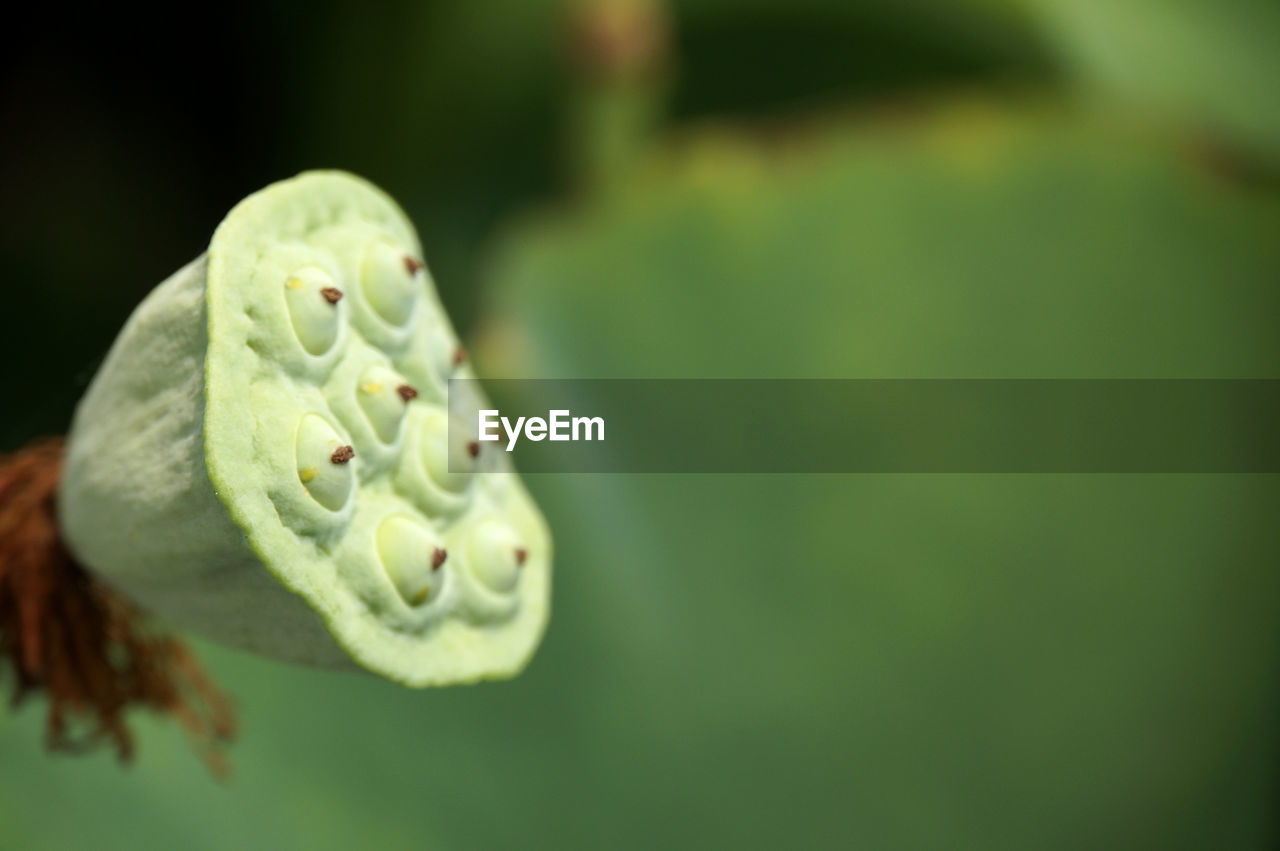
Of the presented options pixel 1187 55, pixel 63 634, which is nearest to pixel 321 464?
pixel 63 634

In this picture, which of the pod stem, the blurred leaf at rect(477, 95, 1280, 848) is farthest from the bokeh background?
the pod stem

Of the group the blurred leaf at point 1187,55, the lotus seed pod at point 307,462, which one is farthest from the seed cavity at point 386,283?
the blurred leaf at point 1187,55

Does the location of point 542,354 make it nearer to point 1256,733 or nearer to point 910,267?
point 910,267

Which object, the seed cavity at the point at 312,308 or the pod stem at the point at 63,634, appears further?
the pod stem at the point at 63,634

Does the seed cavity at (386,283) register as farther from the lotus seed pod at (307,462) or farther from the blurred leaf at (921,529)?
the blurred leaf at (921,529)

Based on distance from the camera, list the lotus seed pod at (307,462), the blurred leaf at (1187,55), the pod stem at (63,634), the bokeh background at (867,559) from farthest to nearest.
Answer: the blurred leaf at (1187,55) < the bokeh background at (867,559) < the pod stem at (63,634) < the lotus seed pod at (307,462)

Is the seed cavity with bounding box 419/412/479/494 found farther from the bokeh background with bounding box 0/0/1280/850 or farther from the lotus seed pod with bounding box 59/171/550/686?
the bokeh background with bounding box 0/0/1280/850

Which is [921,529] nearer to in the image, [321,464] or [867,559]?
[867,559]
